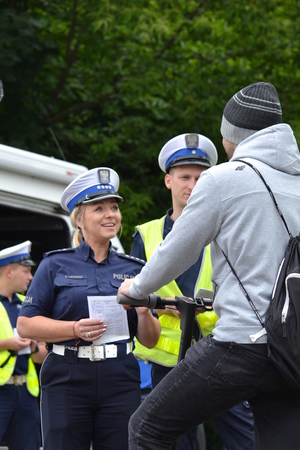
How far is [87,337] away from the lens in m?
3.93

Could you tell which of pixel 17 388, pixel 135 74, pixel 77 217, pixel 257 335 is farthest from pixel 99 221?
pixel 135 74

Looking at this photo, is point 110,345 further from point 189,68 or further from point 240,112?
point 189,68

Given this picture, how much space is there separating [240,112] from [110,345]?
1.32 m

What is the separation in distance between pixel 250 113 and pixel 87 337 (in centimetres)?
127

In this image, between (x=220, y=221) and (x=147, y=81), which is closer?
(x=220, y=221)

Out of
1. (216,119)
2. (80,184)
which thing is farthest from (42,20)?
(80,184)

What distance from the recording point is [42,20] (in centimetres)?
1105

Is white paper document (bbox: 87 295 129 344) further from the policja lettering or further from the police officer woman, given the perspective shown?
the policja lettering

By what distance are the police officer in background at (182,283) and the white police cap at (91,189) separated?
0.48 meters

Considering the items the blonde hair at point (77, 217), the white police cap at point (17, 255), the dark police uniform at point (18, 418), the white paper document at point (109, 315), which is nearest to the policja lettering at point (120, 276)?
the white paper document at point (109, 315)

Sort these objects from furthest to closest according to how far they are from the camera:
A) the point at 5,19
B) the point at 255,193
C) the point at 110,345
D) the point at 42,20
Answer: the point at 42,20
the point at 5,19
the point at 110,345
the point at 255,193

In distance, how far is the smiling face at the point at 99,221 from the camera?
4.25 meters

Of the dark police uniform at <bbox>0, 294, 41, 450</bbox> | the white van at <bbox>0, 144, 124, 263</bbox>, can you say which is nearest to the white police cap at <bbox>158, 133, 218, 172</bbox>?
the white van at <bbox>0, 144, 124, 263</bbox>

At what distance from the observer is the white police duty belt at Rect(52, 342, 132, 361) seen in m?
4.02
